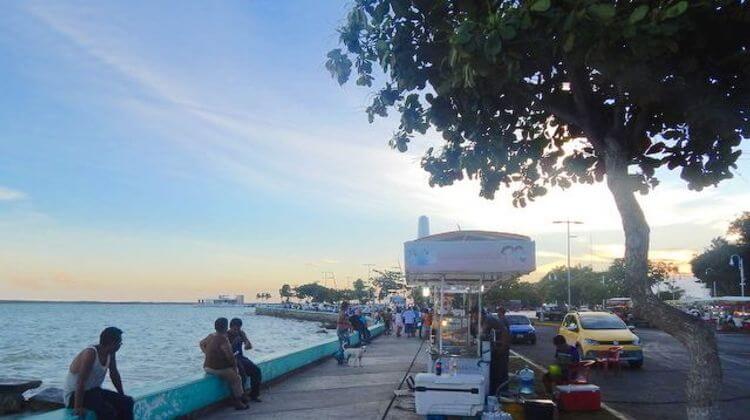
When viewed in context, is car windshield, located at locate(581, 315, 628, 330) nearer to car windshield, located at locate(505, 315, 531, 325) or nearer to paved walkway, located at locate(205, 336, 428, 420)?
paved walkway, located at locate(205, 336, 428, 420)

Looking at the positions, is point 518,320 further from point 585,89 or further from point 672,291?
point 672,291

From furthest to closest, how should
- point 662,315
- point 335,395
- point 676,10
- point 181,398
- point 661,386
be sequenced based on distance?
point 661,386, point 335,395, point 181,398, point 662,315, point 676,10

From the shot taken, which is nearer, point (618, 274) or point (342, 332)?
point (342, 332)

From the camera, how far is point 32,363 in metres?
41.0

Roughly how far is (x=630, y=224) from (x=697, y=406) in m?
1.70

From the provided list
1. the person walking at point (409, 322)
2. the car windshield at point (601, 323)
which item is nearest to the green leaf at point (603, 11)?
the car windshield at point (601, 323)

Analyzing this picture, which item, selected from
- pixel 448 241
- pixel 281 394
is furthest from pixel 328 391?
pixel 448 241

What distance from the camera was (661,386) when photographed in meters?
14.7

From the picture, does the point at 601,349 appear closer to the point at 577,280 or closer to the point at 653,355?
the point at 653,355

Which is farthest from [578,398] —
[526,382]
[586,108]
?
[586,108]

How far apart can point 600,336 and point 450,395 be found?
1191 centimetres

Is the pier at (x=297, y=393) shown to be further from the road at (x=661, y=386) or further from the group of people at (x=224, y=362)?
the road at (x=661, y=386)

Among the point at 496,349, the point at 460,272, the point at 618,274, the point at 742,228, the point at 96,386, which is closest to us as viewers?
the point at 96,386

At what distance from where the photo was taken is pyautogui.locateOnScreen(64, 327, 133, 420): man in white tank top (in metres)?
7.12
